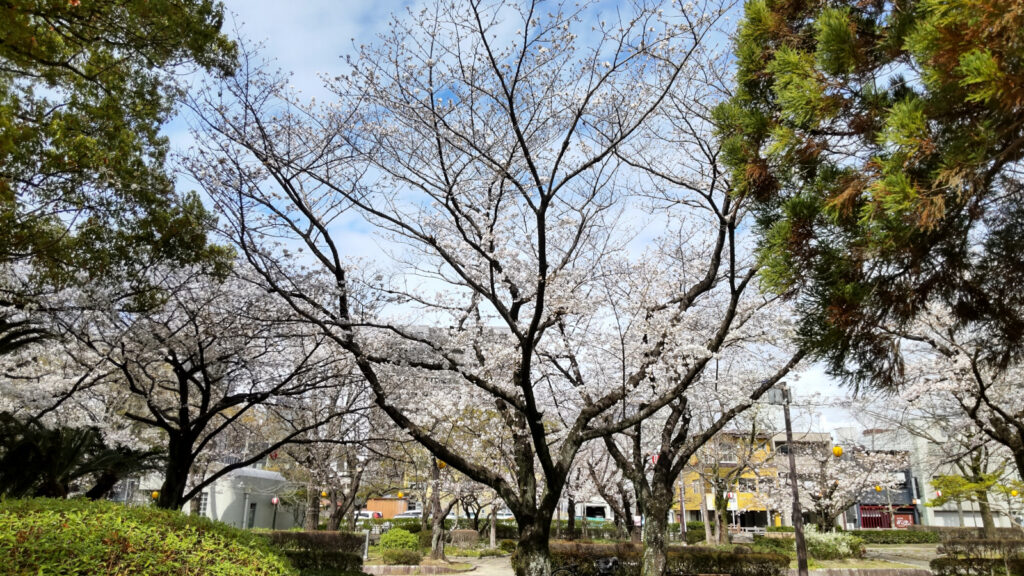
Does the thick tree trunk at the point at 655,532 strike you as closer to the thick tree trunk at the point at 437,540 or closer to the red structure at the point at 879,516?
the thick tree trunk at the point at 437,540

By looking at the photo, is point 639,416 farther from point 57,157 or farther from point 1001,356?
point 57,157

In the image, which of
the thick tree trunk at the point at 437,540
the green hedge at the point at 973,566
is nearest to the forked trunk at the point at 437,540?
the thick tree trunk at the point at 437,540

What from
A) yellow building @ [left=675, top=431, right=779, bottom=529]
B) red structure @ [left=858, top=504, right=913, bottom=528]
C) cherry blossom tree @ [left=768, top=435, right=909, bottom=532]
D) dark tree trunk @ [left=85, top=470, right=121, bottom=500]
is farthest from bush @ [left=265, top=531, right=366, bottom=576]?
red structure @ [left=858, top=504, right=913, bottom=528]

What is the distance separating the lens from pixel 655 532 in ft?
35.2

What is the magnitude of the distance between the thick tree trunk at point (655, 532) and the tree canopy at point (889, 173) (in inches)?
306

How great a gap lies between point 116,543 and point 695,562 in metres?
14.5

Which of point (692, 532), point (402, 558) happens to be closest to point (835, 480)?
point (692, 532)

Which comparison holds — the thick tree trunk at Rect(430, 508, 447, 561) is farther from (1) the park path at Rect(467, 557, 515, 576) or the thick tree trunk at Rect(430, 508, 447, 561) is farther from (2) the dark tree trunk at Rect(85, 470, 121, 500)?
(2) the dark tree trunk at Rect(85, 470, 121, 500)

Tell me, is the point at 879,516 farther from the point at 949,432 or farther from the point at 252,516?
the point at 252,516

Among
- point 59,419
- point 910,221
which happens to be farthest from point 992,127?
point 59,419

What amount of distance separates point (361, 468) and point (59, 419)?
7.91m

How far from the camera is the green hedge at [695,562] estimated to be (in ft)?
46.8

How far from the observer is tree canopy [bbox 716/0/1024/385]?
2584 millimetres

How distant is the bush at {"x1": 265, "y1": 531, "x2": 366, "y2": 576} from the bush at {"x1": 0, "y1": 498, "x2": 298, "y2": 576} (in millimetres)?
7041
